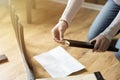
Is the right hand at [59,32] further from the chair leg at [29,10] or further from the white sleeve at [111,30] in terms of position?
the chair leg at [29,10]

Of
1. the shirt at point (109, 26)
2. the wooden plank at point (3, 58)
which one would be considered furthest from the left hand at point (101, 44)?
the wooden plank at point (3, 58)

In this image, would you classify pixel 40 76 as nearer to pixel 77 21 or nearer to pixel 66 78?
pixel 66 78

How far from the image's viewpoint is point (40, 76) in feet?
4.75

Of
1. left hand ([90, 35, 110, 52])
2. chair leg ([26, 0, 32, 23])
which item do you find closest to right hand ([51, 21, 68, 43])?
left hand ([90, 35, 110, 52])

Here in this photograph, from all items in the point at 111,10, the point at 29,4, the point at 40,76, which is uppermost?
the point at 111,10

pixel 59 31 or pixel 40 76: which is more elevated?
pixel 59 31

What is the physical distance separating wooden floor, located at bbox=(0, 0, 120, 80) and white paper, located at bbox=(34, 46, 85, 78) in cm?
3

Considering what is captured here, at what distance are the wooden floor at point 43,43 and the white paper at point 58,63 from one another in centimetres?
3

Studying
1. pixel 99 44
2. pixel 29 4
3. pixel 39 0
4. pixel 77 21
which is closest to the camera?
pixel 99 44

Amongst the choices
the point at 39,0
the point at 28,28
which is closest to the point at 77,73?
the point at 28,28

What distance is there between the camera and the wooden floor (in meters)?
1.50

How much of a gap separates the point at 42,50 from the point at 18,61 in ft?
0.70

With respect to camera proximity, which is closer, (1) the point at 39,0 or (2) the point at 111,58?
(2) the point at 111,58

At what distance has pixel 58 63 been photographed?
5.08 ft
